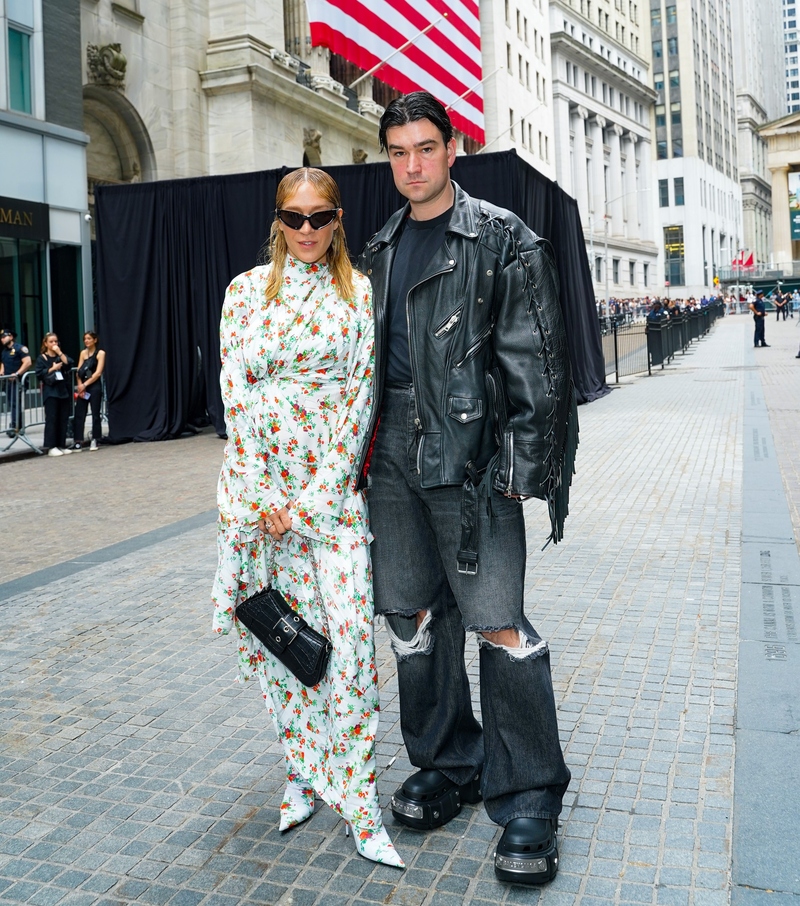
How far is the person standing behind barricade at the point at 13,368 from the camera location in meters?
15.1

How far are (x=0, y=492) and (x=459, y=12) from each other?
1358cm

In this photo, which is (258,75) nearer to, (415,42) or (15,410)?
(415,42)

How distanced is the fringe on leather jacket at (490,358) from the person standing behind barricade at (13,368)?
13.2m

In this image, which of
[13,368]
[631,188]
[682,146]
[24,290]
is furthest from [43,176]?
[682,146]

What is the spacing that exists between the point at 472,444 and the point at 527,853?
3.74 feet

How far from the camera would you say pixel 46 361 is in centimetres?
1484

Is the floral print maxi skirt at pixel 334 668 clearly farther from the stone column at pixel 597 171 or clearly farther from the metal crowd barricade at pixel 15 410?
the stone column at pixel 597 171

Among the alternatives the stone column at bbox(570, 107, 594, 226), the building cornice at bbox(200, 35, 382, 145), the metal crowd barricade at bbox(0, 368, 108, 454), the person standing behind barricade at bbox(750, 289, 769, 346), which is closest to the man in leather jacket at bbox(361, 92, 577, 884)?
the metal crowd barricade at bbox(0, 368, 108, 454)

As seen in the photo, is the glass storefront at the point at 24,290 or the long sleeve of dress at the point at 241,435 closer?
the long sleeve of dress at the point at 241,435

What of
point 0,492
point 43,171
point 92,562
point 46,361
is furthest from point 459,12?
point 92,562

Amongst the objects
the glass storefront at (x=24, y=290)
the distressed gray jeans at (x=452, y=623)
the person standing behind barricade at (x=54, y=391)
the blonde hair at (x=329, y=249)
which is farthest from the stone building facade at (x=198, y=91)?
the distressed gray jeans at (x=452, y=623)

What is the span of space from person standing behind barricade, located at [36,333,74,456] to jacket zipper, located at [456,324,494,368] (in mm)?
12934

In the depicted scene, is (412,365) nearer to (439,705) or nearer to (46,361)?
(439,705)

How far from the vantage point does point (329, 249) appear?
2.94 meters
